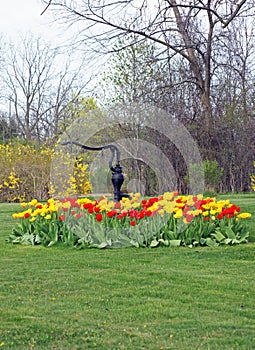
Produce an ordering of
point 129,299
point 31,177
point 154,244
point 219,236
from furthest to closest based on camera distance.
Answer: point 31,177 → point 219,236 → point 154,244 → point 129,299

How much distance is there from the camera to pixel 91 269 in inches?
223

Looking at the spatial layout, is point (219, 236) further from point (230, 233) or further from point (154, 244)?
point (154, 244)

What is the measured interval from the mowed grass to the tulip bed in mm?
358

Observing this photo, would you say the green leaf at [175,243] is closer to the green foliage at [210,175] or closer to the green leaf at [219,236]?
the green leaf at [219,236]

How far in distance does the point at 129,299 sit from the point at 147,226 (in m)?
2.88

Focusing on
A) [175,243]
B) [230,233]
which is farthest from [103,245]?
[230,233]

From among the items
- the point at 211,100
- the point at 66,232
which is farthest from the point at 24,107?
the point at 66,232

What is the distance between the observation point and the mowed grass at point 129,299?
340 centimetres

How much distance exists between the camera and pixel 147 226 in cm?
721

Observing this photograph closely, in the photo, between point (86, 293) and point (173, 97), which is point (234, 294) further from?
point (173, 97)

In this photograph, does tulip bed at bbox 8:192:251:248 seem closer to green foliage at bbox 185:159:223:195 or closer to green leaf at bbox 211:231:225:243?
green leaf at bbox 211:231:225:243

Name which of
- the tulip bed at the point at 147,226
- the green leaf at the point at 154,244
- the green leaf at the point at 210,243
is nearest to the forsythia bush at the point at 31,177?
the tulip bed at the point at 147,226

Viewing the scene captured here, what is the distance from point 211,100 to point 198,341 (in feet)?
61.5

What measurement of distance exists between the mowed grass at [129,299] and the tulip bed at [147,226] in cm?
36
